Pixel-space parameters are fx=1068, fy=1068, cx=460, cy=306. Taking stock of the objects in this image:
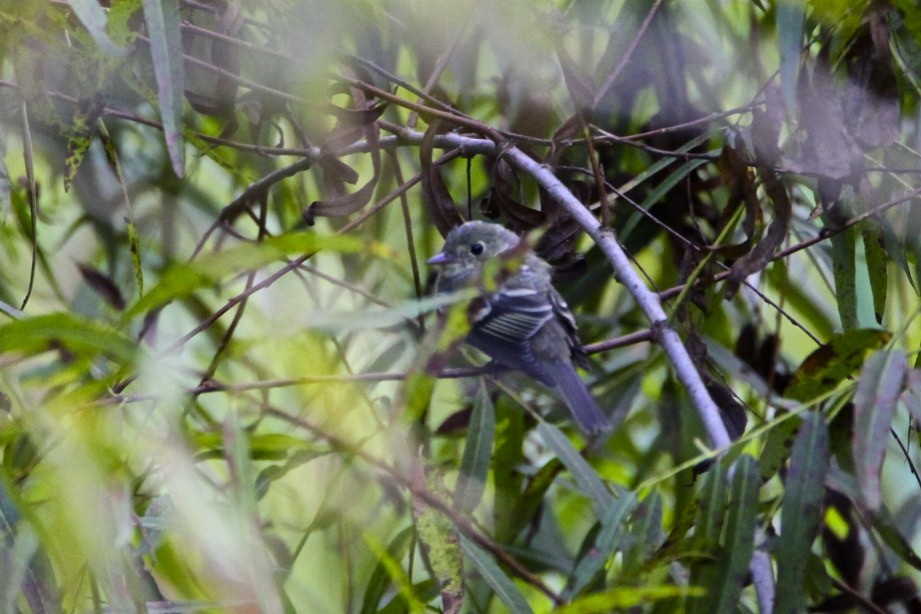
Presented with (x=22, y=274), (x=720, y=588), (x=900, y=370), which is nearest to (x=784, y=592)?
(x=720, y=588)

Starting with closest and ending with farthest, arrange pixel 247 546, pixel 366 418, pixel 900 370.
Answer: pixel 247 546 < pixel 900 370 < pixel 366 418

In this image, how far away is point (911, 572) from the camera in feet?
9.18

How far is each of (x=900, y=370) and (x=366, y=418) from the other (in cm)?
109

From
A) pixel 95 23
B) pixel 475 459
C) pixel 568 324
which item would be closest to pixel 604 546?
pixel 475 459

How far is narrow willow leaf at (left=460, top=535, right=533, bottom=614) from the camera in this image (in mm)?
1662

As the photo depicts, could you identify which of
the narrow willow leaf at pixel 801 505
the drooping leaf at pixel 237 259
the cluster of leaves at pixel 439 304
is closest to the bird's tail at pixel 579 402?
the cluster of leaves at pixel 439 304

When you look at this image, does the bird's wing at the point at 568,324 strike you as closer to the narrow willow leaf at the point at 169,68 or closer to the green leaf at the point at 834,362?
the green leaf at the point at 834,362

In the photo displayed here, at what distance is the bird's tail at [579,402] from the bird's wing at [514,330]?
0.09ft

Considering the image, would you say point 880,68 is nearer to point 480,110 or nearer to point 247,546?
point 247,546

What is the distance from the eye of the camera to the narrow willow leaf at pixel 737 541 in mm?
1412

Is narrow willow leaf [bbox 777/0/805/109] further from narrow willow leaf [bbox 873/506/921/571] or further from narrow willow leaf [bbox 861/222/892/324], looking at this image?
narrow willow leaf [bbox 873/506/921/571]

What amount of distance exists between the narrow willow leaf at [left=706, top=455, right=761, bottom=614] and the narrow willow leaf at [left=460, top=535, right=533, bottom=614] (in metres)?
0.33

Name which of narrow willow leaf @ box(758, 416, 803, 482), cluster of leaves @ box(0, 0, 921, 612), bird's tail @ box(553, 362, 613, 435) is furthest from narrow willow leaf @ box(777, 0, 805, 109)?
bird's tail @ box(553, 362, 613, 435)

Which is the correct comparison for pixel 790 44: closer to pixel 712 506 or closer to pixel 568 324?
pixel 712 506
